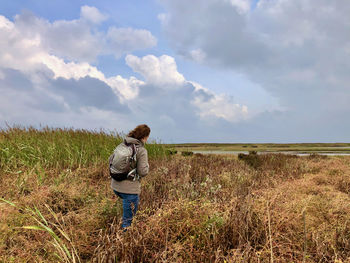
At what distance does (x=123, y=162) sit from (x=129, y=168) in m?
0.16

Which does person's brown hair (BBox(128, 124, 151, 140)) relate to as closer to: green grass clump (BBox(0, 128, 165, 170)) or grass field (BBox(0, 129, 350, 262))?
grass field (BBox(0, 129, 350, 262))

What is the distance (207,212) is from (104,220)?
219 centimetres

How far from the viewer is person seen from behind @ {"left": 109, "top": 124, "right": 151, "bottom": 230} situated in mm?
Answer: 4086

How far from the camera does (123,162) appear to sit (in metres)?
4.05

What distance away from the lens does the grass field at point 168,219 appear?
9.48 feet

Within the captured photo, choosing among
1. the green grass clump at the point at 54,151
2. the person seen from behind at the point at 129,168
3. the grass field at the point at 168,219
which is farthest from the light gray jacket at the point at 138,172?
the green grass clump at the point at 54,151

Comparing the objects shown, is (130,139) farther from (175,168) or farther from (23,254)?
(175,168)

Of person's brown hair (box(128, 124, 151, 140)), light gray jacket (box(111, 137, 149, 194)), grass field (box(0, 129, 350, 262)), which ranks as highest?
person's brown hair (box(128, 124, 151, 140))

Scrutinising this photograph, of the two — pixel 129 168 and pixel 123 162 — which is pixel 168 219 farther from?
pixel 123 162

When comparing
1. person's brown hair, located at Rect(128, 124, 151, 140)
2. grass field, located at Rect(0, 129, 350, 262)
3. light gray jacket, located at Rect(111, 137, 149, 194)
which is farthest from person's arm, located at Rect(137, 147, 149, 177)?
grass field, located at Rect(0, 129, 350, 262)

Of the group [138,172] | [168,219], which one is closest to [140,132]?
[138,172]

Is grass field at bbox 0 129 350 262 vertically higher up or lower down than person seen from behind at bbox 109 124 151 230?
lower down

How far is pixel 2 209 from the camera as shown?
491cm

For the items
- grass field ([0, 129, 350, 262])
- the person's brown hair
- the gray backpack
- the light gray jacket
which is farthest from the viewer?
the person's brown hair
